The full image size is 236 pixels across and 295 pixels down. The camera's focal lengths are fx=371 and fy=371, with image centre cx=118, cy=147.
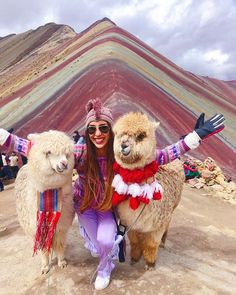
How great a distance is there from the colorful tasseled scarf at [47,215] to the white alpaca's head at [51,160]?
0.13 m

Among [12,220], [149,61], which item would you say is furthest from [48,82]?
[12,220]

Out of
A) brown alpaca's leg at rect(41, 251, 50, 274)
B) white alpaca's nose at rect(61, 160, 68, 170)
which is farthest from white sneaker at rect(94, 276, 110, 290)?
white alpaca's nose at rect(61, 160, 68, 170)

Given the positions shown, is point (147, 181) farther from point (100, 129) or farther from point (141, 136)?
point (100, 129)

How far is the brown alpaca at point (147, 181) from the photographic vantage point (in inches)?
99.2

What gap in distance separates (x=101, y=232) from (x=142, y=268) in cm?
54

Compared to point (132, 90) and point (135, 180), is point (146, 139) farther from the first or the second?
point (132, 90)

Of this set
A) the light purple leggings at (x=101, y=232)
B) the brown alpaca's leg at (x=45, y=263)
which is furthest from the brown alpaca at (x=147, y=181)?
the brown alpaca's leg at (x=45, y=263)

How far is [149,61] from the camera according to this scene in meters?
12.1

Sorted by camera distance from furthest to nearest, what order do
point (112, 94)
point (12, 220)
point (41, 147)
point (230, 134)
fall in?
1. point (230, 134)
2. point (112, 94)
3. point (12, 220)
4. point (41, 147)

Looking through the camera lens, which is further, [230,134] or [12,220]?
[230,134]

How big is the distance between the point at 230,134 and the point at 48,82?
5790 mm

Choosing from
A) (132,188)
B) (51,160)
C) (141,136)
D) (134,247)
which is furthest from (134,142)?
(134,247)

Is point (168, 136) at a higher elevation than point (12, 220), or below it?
higher

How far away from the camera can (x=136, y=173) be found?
2.57 meters
